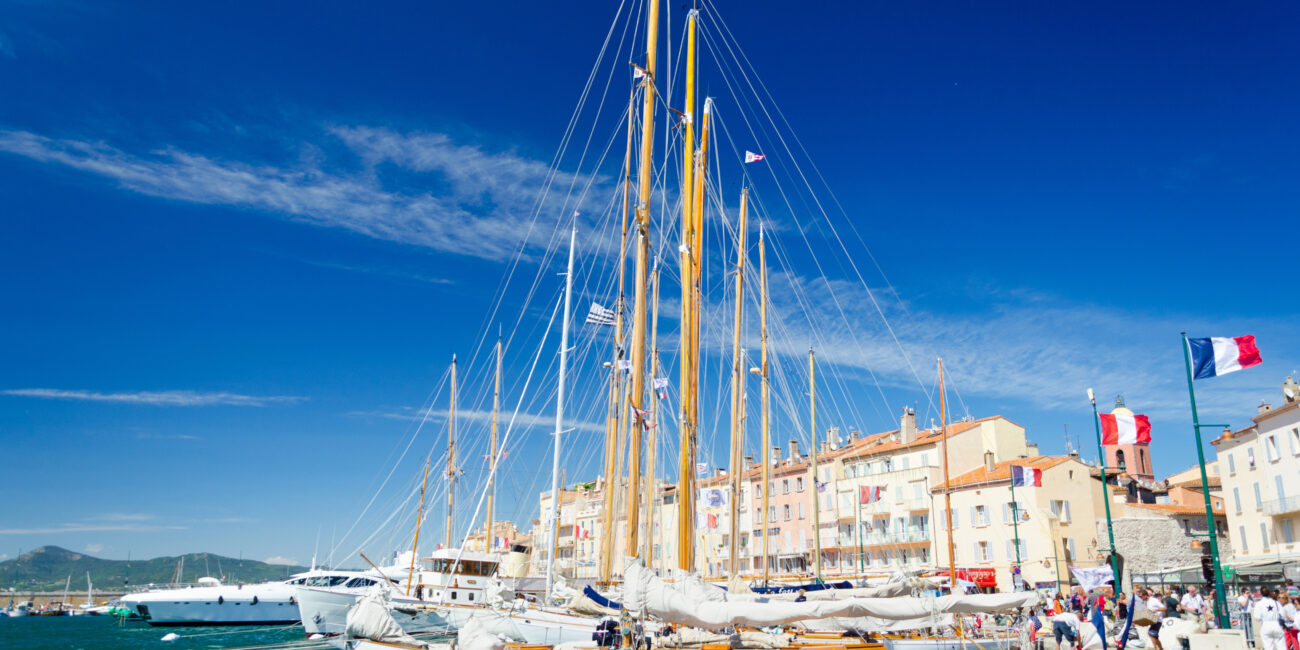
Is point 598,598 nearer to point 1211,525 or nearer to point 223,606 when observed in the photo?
point 1211,525

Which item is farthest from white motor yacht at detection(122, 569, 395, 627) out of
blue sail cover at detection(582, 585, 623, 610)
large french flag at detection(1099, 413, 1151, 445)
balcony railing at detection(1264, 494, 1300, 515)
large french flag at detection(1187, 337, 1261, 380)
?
balcony railing at detection(1264, 494, 1300, 515)

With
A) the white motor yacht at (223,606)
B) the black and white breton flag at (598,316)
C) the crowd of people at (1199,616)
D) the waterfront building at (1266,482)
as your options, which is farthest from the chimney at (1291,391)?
the white motor yacht at (223,606)

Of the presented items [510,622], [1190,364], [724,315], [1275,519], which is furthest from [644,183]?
[1275,519]

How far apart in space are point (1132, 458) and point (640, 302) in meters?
98.5

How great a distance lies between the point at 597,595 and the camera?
23391mm

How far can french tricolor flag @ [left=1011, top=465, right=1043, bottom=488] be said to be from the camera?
51031 millimetres

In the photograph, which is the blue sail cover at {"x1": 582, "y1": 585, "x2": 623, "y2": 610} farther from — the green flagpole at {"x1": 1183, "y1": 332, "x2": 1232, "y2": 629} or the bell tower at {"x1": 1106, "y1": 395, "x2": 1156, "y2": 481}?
the bell tower at {"x1": 1106, "y1": 395, "x2": 1156, "y2": 481}

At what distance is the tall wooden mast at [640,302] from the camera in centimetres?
2181

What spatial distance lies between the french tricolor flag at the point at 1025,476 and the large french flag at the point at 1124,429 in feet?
45.7

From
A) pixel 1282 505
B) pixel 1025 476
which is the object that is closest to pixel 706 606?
pixel 1025 476

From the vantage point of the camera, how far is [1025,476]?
53.0 metres

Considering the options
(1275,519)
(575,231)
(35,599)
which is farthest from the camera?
(35,599)

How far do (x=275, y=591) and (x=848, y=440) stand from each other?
182 ft

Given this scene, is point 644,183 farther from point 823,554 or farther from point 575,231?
point 823,554
